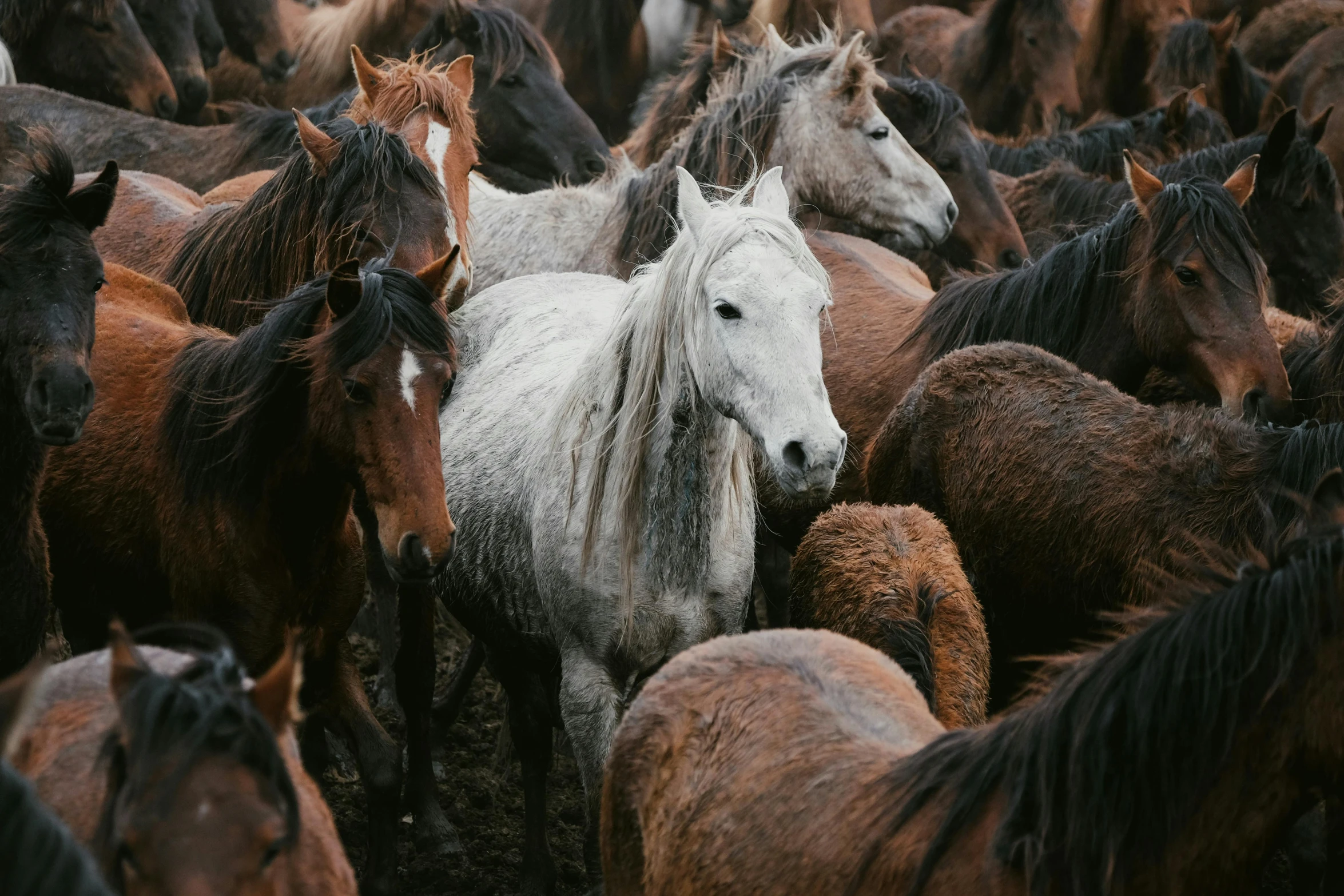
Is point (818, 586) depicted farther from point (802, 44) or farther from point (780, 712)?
point (802, 44)

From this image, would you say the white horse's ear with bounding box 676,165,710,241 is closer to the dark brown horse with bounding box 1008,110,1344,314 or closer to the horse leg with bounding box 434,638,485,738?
the horse leg with bounding box 434,638,485,738

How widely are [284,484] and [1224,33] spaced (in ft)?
29.4

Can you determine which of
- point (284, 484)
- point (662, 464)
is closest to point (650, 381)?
point (662, 464)

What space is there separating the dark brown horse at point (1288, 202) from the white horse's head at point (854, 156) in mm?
710

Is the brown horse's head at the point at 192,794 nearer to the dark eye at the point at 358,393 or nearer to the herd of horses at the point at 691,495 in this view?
the herd of horses at the point at 691,495

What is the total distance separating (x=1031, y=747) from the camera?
2691 millimetres

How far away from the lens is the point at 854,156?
7.66 metres

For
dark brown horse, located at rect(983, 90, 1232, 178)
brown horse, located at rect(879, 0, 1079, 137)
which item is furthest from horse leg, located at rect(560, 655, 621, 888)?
brown horse, located at rect(879, 0, 1079, 137)

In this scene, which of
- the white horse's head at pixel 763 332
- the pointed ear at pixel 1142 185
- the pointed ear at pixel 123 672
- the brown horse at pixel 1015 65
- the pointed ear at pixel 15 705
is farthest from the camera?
the brown horse at pixel 1015 65

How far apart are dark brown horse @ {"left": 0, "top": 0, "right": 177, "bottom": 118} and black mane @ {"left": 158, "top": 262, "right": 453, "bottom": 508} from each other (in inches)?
231

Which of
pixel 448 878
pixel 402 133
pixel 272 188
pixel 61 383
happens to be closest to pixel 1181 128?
pixel 402 133

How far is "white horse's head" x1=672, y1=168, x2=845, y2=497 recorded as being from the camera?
4047 mm

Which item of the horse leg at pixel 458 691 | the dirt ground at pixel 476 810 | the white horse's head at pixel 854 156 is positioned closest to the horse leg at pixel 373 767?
the dirt ground at pixel 476 810

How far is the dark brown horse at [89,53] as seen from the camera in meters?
9.40
